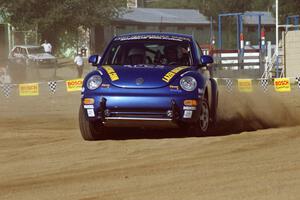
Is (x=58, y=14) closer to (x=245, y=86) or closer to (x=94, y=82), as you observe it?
(x=245, y=86)

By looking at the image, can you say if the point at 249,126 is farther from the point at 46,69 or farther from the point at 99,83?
the point at 46,69

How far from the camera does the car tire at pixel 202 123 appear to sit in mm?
10364

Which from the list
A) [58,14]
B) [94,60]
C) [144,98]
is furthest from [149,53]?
[58,14]

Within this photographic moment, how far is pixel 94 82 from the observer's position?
1011 centimetres

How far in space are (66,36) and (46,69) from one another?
48.2ft

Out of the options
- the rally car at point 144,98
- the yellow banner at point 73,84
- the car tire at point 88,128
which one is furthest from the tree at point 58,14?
the rally car at point 144,98

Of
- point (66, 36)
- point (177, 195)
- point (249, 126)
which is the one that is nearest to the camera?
point (177, 195)

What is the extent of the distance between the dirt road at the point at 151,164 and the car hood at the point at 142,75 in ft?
2.51

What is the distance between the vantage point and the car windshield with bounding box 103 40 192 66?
35.9 ft

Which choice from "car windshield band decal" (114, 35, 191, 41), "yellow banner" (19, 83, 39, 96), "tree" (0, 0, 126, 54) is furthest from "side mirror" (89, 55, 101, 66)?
"tree" (0, 0, 126, 54)

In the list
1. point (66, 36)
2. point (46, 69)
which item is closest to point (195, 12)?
point (66, 36)

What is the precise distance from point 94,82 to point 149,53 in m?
1.32

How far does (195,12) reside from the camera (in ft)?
261

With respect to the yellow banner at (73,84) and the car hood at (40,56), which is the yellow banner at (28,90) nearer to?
the yellow banner at (73,84)
